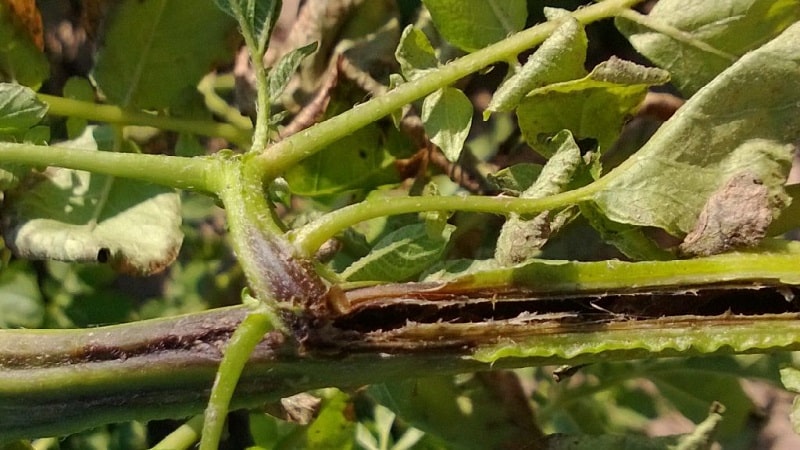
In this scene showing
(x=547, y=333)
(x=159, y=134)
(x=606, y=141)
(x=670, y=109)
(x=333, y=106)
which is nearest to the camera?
(x=547, y=333)

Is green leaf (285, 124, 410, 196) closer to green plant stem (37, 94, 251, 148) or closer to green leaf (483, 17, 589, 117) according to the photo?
green plant stem (37, 94, 251, 148)

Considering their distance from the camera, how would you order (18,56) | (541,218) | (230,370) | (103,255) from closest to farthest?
(230,370)
(541,218)
(103,255)
(18,56)

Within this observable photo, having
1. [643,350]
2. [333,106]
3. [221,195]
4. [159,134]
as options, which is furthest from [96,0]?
[643,350]

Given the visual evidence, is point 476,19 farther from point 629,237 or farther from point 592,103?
point 629,237

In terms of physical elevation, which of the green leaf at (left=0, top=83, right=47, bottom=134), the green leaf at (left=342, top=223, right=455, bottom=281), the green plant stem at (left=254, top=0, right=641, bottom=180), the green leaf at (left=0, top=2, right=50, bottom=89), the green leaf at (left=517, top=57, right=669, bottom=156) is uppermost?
the green leaf at (left=0, top=2, right=50, bottom=89)

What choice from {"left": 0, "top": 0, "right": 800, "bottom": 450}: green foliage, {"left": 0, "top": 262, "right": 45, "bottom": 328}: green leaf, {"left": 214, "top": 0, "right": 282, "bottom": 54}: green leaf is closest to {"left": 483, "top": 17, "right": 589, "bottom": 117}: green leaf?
{"left": 0, "top": 0, "right": 800, "bottom": 450}: green foliage

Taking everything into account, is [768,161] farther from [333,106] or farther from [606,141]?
[333,106]

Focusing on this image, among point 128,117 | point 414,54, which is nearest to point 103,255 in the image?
point 128,117
